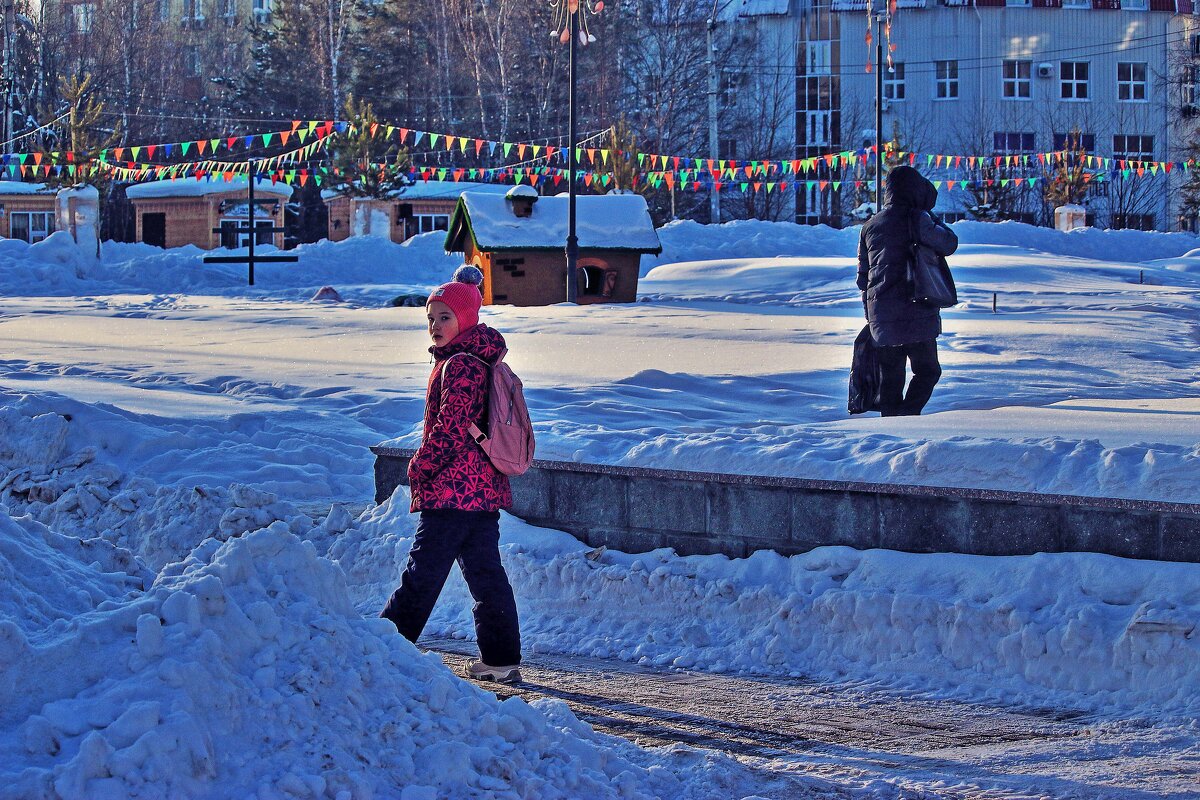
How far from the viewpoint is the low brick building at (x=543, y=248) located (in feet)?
83.9

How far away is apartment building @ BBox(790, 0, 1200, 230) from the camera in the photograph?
53250 mm

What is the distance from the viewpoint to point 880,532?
235 inches

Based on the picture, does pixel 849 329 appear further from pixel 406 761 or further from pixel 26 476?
pixel 406 761

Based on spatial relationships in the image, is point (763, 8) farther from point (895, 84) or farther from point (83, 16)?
point (83, 16)

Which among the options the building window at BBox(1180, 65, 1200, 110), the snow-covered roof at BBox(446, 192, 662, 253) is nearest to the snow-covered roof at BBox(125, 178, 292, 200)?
the snow-covered roof at BBox(446, 192, 662, 253)

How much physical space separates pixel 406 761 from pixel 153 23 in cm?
6251

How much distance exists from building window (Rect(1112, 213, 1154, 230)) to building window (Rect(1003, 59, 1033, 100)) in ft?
20.0

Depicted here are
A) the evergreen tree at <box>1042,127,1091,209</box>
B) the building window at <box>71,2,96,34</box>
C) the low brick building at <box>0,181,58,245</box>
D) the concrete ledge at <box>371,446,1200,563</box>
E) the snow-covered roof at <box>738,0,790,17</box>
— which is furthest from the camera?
the building window at <box>71,2,96,34</box>

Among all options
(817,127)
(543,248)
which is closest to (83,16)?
(817,127)

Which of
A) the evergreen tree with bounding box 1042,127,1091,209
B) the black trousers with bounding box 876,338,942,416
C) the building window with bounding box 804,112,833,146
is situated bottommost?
the black trousers with bounding box 876,338,942,416

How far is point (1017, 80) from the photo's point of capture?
53.7 meters

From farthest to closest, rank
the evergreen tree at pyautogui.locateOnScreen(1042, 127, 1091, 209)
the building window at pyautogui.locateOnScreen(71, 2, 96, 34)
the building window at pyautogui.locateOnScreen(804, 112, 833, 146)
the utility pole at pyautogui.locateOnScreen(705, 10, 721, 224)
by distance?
1. the building window at pyautogui.locateOnScreen(71, 2, 96, 34)
2. the building window at pyautogui.locateOnScreen(804, 112, 833, 146)
3. the utility pole at pyautogui.locateOnScreen(705, 10, 721, 224)
4. the evergreen tree at pyautogui.locateOnScreen(1042, 127, 1091, 209)

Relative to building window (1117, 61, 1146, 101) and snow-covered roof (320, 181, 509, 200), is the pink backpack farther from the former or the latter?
building window (1117, 61, 1146, 101)

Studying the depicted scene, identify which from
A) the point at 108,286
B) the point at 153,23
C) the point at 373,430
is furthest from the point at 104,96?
the point at 373,430
